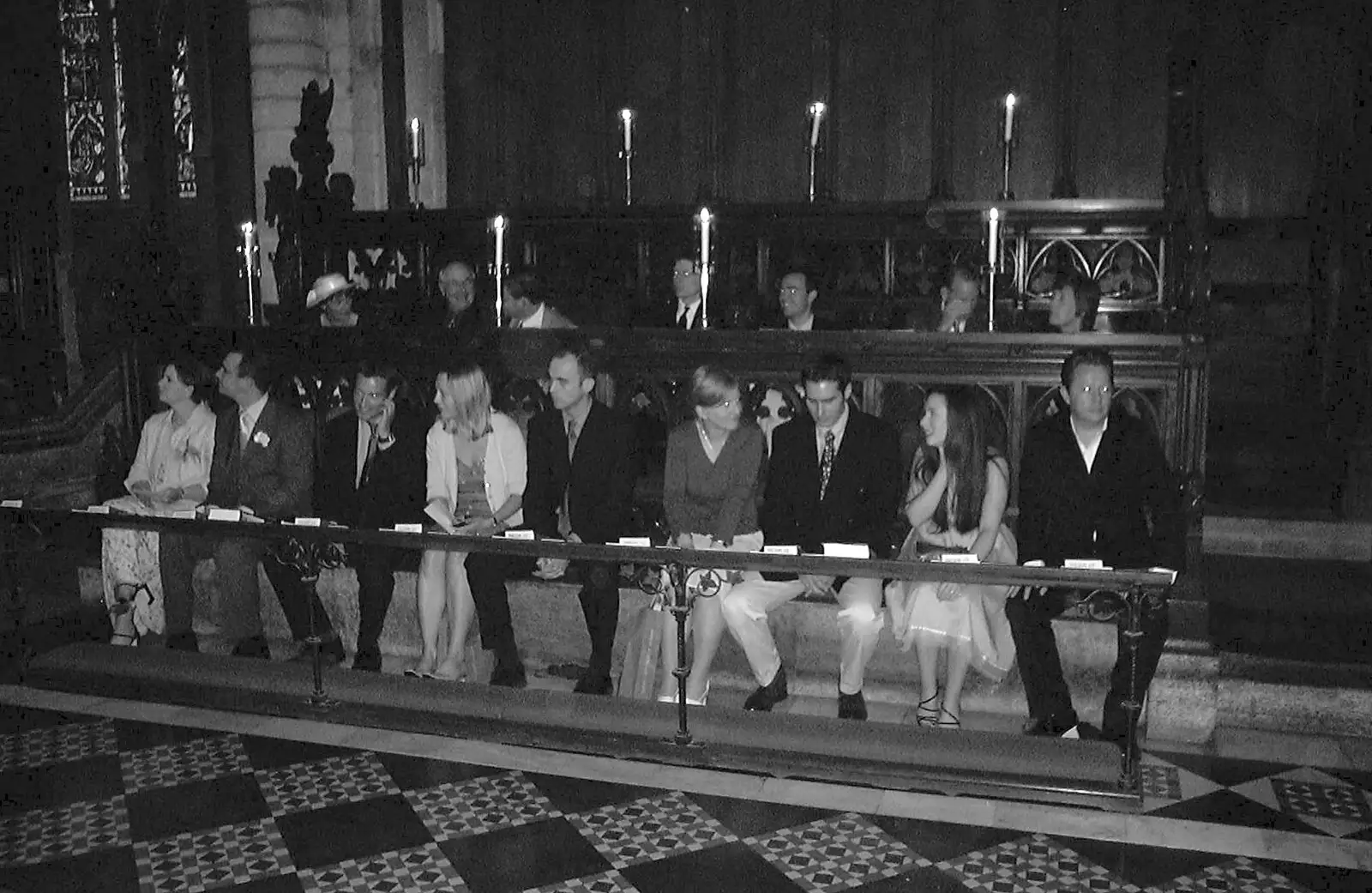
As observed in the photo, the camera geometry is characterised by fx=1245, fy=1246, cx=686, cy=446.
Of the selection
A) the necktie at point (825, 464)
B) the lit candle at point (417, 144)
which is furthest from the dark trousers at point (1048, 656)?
the lit candle at point (417, 144)

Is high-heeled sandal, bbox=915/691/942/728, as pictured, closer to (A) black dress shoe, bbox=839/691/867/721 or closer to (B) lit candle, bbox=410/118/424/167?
(A) black dress shoe, bbox=839/691/867/721

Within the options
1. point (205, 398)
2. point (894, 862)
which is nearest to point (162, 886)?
point (894, 862)

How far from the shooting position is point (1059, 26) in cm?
921

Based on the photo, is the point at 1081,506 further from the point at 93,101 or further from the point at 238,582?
the point at 93,101

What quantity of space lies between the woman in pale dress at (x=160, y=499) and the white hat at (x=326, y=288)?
1.40 meters

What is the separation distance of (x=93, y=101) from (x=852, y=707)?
1402 centimetres

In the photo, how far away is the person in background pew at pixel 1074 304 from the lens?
6.66 metres

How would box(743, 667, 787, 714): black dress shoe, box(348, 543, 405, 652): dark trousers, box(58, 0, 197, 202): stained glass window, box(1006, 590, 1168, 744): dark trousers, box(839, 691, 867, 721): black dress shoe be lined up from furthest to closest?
1. box(58, 0, 197, 202): stained glass window
2. box(348, 543, 405, 652): dark trousers
3. box(743, 667, 787, 714): black dress shoe
4. box(839, 691, 867, 721): black dress shoe
5. box(1006, 590, 1168, 744): dark trousers

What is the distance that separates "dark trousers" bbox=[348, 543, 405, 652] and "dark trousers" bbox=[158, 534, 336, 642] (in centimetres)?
18

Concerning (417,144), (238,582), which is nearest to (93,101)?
(417,144)

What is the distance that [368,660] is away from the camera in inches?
231

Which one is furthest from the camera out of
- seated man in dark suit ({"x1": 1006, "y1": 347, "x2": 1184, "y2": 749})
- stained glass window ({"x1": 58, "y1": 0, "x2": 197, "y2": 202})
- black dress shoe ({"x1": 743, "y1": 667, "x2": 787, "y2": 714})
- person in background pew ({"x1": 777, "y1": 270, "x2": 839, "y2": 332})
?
stained glass window ({"x1": 58, "y1": 0, "x2": 197, "y2": 202})

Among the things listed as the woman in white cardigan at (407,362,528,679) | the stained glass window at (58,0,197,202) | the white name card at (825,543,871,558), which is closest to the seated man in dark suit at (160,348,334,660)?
the woman in white cardigan at (407,362,528,679)

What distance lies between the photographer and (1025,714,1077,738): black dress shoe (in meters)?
4.94
